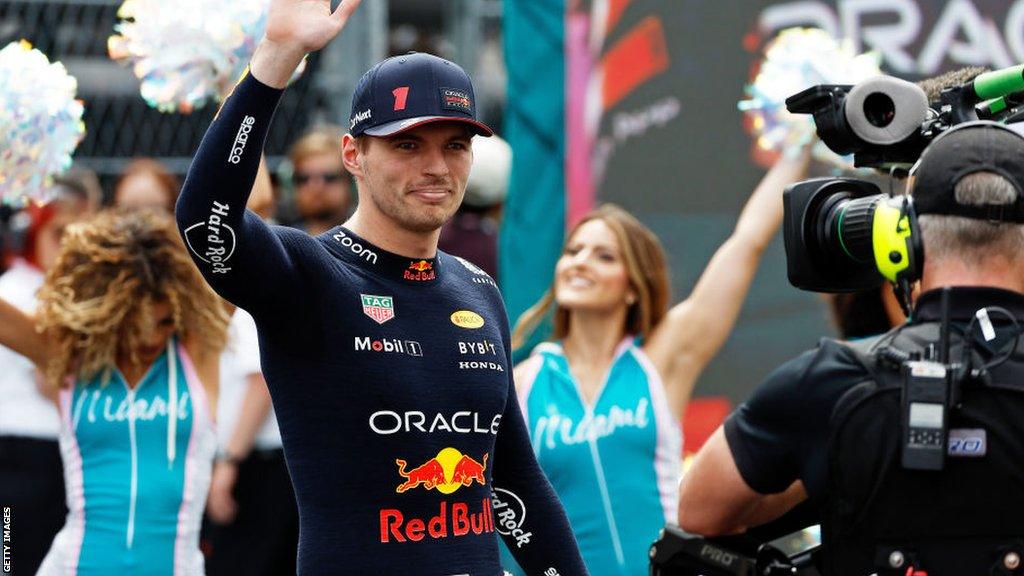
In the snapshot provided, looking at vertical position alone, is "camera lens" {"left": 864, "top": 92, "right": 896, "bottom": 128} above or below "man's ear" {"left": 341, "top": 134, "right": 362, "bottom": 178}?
above

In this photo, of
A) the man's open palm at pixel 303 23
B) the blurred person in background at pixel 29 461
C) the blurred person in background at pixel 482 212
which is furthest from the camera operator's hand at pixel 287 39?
the blurred person in background at pixel 482 212

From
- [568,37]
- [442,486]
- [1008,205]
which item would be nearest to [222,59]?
[442,486]

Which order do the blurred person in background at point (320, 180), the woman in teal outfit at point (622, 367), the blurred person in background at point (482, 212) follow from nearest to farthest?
the woman in teal outfit at point (622, 367) < the blurred person in background at point (320, 180) < the blurred person in background at point (482, 212)

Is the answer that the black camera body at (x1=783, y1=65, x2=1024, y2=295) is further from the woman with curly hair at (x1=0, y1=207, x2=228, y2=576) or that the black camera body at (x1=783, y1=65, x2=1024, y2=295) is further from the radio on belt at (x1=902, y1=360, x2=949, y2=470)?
the woman with curly hair at (x1=0, y1=207, x2=228, y2=576)

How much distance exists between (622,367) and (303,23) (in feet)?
8.48

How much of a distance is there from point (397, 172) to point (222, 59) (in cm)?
119

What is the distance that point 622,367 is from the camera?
538cm

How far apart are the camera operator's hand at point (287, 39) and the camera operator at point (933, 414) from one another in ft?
3.35

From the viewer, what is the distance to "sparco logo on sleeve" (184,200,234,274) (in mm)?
2973

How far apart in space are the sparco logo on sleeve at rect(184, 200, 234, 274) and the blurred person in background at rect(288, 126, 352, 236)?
11.5 feet

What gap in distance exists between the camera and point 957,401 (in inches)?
106

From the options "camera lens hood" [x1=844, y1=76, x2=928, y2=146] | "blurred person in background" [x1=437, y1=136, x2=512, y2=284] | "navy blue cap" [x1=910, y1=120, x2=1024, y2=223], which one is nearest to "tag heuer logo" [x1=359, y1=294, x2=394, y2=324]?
"camera lens hood" [x1=844, y1=76, x2=928, y2=146]

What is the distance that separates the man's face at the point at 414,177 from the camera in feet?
11.2

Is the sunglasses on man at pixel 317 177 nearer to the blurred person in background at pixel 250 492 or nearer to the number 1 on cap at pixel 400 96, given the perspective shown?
the blurred person in background at pixel 250 492
